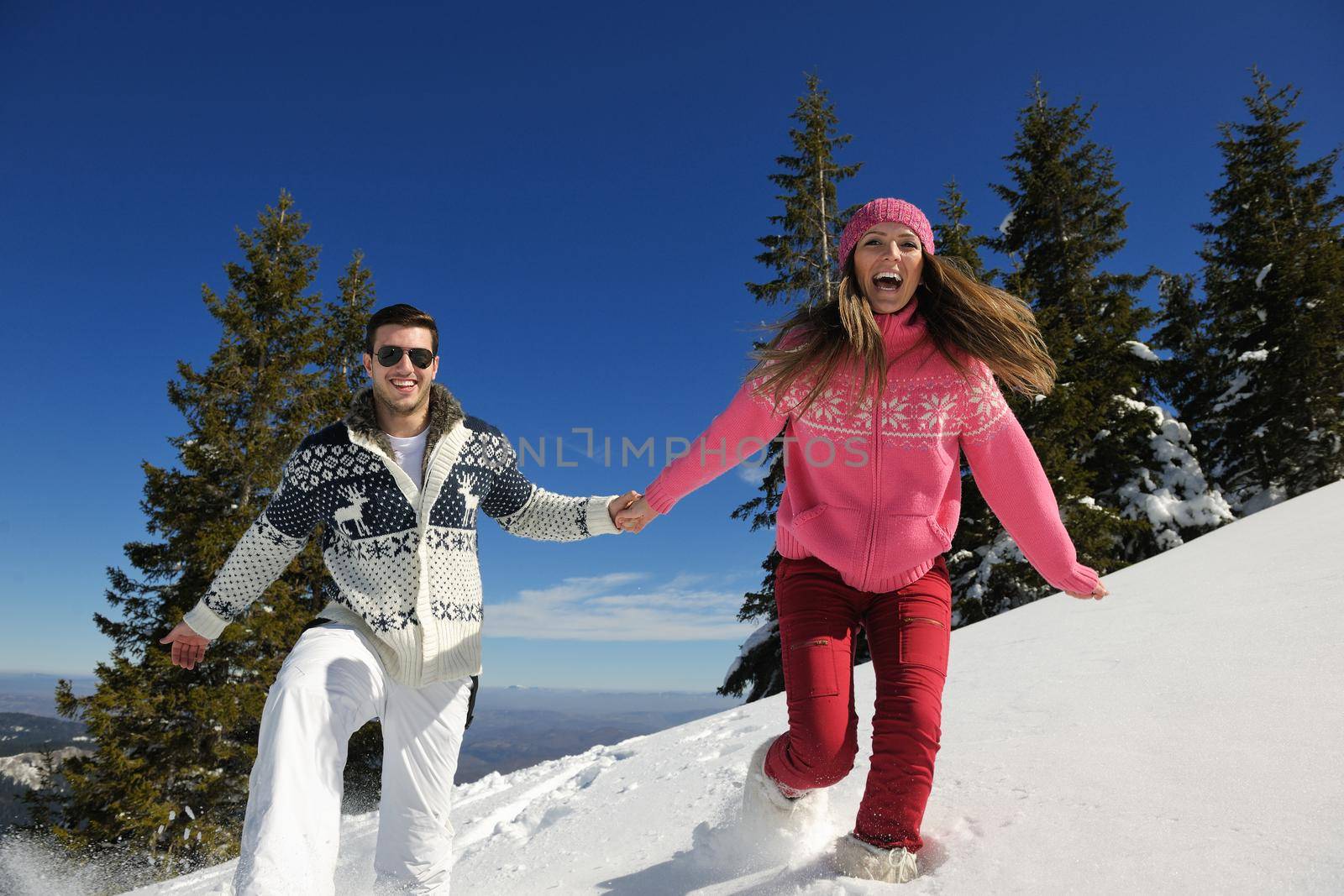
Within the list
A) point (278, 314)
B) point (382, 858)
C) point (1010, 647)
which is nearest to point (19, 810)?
point (278, 314)

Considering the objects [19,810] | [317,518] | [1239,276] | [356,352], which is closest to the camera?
[317,518]

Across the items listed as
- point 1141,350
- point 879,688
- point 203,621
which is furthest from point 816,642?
point 1141,350

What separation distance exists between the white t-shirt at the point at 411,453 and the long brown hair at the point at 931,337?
4.49 feet

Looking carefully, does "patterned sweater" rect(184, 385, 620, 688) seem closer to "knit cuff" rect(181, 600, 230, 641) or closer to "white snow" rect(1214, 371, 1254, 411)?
"knit cuff" rect(181, 600, 230, 641)

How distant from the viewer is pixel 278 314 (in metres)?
16.6

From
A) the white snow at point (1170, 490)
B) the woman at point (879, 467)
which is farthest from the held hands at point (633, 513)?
the white snow at point (1170, 490)

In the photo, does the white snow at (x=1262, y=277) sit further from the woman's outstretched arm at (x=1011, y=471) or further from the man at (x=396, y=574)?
the man at (x=396, y=574)

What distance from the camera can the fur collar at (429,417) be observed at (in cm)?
295

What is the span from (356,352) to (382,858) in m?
18.2

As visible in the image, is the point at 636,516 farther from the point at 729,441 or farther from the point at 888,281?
the point at 888,281

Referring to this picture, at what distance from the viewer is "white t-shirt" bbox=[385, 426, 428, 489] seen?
2969 mm

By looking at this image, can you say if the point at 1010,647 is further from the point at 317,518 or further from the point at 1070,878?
the point at 317,518

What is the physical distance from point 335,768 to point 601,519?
1.52 m

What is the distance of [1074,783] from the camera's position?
253 centimetres
